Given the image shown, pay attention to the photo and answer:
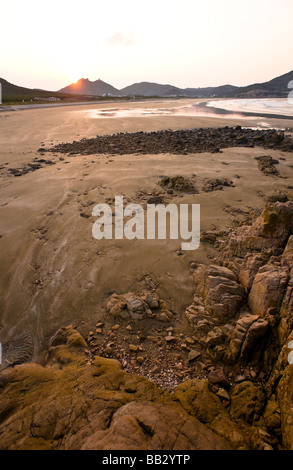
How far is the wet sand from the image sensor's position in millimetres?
4457

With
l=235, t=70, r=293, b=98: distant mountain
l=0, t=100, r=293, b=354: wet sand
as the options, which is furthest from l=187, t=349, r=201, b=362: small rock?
l=235, t=70, r=293, b=98: distant mountain

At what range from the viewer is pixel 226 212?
6695 millimetres

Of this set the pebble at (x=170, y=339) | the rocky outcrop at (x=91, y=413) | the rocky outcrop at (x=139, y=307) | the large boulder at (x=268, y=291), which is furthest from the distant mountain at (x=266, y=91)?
the rocky outcrop at (x=91, y=413)

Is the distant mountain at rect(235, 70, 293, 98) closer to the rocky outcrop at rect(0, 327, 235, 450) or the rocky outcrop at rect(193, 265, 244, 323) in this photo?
the rocky outcrop at rect(193, 265, 244, 323)

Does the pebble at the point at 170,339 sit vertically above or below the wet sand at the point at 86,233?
below

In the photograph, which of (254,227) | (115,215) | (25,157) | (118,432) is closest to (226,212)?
(254,227)

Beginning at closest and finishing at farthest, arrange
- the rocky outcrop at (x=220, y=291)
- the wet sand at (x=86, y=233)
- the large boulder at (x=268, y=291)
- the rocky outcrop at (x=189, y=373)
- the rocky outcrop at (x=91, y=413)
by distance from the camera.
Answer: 1. the rocky outcrop at (x=91, y=413)
2. the rocky outcrop at (x=189, y=373)
3. the large boulder at (x=268, y=291)
4. the rocky outcrop at (x=220, y=291)
5. the wet sand at (x=86, y=233)

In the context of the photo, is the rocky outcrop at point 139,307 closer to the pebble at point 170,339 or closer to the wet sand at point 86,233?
the wet sand at point 86,233

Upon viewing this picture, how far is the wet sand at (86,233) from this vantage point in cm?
446

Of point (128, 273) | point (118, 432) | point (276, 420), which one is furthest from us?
point (128, 273)

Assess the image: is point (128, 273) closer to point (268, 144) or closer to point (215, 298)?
point (215, 298)

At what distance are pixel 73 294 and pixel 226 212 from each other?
4439 mm

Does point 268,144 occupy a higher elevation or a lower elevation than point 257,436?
higher

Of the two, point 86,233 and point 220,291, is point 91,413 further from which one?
point 86,233
